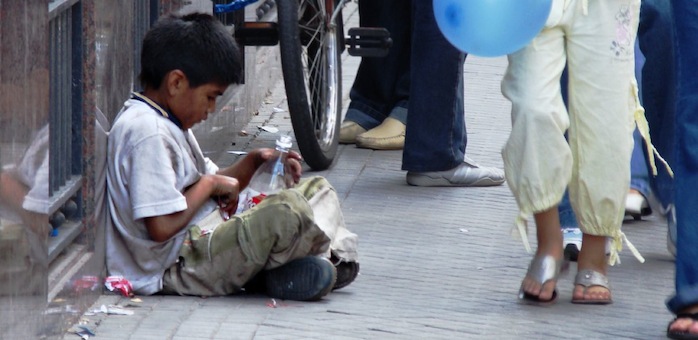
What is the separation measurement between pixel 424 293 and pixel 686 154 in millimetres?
982

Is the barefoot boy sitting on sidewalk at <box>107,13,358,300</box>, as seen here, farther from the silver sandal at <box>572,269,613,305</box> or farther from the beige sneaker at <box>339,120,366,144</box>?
the beige sneaker at <box>339,120,366,144</box>

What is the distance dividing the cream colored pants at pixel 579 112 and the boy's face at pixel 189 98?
90 cm

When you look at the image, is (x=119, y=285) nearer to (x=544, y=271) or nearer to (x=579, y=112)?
(x=544, y=271)

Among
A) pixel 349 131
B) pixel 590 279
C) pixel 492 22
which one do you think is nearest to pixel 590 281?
pixel 590 279

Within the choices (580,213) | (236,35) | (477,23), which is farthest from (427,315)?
(236,35)

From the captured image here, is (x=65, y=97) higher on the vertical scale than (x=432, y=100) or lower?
higher

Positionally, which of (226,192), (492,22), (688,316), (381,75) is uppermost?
(492,22)

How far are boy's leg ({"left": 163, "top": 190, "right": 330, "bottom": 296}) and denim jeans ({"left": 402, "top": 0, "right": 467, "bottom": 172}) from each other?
Answer: 1900 millimetres

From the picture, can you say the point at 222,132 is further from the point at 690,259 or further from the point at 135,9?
the point at 690,259

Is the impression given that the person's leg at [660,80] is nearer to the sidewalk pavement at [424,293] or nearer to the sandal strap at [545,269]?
the sidewalk pavement at [424,293]

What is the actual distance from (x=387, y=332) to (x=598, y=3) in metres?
1.18

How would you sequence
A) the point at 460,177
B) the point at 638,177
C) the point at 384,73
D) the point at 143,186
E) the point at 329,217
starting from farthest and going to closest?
the point at 384,73 < the point at 460,177 < the point at 638,177 < the point at 329,217 < the point at 143,186

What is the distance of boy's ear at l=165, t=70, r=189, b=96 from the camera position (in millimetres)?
4418

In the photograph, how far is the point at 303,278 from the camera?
14.4ft
